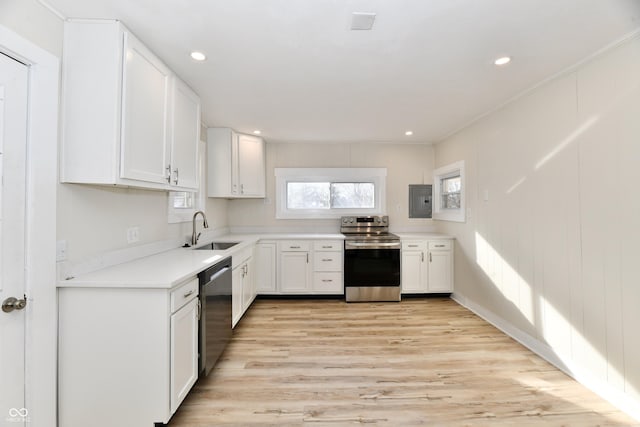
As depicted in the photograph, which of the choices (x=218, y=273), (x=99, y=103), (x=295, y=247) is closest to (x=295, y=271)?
(x=295, y=247)

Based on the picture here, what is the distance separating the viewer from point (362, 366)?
7.34 feet

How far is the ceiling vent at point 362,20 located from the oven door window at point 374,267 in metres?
2.70

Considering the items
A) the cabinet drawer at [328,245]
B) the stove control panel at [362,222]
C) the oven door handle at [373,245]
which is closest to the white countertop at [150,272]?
the cabinet drawer at [328,245]

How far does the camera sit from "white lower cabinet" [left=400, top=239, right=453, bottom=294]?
3.87 meters

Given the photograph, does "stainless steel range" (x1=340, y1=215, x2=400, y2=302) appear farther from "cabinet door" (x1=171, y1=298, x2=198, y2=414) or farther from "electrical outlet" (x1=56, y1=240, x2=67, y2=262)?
"electrical outlet" (x1=56, y1=240, x2=67, y2=262)

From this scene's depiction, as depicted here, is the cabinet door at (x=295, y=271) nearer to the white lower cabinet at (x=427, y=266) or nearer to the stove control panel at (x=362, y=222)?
the stove control panel at (x=362, y=222)

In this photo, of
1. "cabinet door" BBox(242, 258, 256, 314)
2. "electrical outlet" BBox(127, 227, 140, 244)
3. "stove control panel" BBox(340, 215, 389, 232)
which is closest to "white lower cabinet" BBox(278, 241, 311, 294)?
"cabinet door" BBox(242, 258, 256, 314)

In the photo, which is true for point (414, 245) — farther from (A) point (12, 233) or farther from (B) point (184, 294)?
(A) point (12, 233)

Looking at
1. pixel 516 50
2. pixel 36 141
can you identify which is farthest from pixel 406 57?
pixel 36 141

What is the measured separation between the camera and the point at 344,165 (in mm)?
4402

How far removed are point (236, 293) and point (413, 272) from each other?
2393 mm

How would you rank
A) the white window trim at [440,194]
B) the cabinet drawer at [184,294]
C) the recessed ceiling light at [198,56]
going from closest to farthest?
1. the cabinet drawer at [184,294]
2. the recessed ceiling light at [198,56]
3. the white window trim at [440,194]

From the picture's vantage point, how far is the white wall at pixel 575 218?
1706mm

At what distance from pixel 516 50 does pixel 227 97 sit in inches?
90.9
